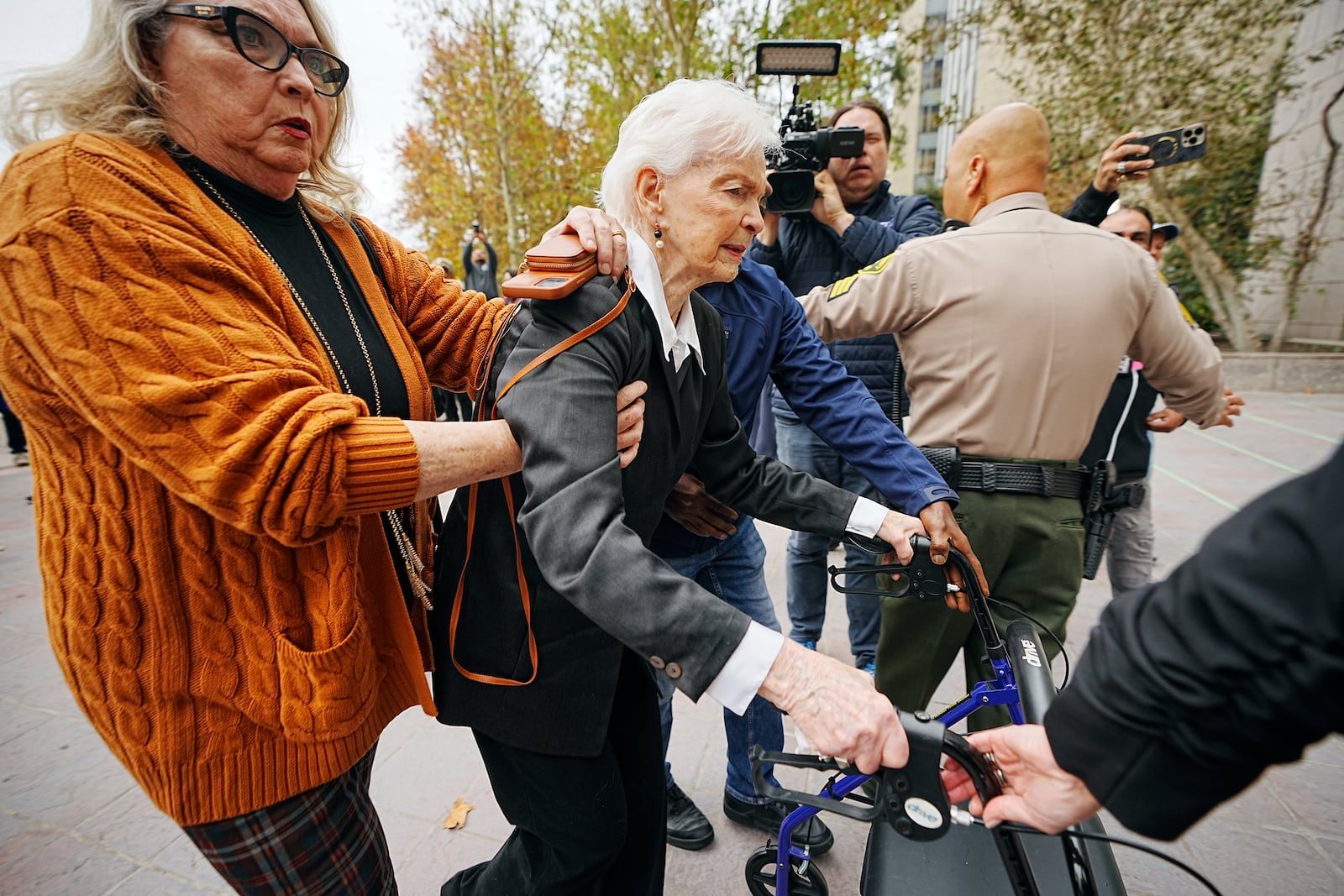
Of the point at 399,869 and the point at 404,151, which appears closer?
the point at 399,869

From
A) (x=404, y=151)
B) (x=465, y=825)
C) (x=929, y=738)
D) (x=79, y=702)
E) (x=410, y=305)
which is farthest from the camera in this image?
(x=404, y=151)

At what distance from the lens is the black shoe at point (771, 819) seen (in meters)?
2.20

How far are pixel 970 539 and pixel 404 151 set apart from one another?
25.4 meters

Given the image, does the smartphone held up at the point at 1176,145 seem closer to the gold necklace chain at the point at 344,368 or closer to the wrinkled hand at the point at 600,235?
the wrinkled hand at the point at 600,235

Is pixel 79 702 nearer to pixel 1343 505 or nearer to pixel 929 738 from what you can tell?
pixel 929 738

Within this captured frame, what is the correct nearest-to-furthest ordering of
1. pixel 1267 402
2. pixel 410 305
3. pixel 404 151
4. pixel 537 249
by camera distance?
pixel 537 249 < pixel 410 305 < pixel 1267 402 < pixel 404 151

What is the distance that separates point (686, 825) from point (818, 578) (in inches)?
47.2

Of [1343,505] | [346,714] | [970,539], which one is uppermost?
[1343,505]

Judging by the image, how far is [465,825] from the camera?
7.91ft

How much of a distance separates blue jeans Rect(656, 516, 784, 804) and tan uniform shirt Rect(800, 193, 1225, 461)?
27.7 inches

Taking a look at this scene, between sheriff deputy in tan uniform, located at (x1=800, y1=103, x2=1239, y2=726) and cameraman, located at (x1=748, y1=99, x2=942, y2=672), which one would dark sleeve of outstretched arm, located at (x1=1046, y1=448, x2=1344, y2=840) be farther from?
cameraman, located at (x1=748, y1=99, x2=942, y2=672)

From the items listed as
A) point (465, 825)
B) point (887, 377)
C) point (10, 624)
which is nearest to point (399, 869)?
point (465, 825)

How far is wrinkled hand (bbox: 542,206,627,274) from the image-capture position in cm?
133

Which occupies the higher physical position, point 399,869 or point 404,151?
point 404,151
